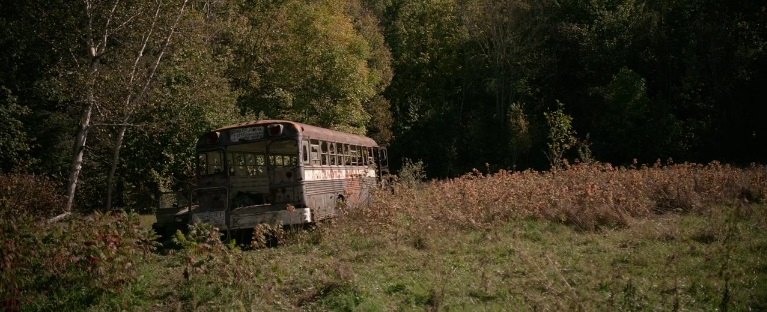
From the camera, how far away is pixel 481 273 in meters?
8.84

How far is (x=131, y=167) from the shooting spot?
75.2ft

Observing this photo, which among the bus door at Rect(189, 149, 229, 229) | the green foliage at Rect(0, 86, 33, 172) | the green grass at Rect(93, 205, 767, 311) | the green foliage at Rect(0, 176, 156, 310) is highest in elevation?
the green foliage at Rect(0, 86, 33, 172)

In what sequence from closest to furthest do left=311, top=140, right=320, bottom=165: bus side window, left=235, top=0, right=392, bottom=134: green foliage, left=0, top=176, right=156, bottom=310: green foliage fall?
1. left=0, top=176, right=156, bottom=310: green foliage
2. left=311, top=140, right=320, bottom=165: bus side window
3. left=235, top=0, right=392, bottom=134: green foliage

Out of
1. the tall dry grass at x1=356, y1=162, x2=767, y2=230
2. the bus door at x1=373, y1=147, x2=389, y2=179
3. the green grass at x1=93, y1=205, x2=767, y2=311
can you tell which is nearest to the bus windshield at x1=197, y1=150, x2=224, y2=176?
the green grass at x1=93, y1=205, x2=767, y2=311

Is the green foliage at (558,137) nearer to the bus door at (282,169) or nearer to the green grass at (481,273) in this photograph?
the green grass at (481,273)

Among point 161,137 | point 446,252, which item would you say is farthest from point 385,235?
point 161,137

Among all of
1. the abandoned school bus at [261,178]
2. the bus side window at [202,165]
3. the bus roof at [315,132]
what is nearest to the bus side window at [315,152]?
the abandoned school bus at [261,178]

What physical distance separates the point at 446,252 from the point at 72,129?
17869 mm

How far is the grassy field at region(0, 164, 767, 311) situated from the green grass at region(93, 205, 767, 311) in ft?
0.09

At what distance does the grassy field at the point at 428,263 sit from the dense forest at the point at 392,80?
304 inches

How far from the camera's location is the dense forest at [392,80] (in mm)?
19312

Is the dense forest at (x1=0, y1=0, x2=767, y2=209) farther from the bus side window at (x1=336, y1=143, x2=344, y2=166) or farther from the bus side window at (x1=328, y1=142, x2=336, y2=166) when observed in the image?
the bus side window at (x1=328, y1=142, x2=336, y2=166)

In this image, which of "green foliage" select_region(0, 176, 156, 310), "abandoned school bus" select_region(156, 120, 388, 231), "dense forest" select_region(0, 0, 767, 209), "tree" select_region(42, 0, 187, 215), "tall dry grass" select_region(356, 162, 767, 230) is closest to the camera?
"green foliage" select_region(0, 176, 156, 310)

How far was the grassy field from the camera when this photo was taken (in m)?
7.66
